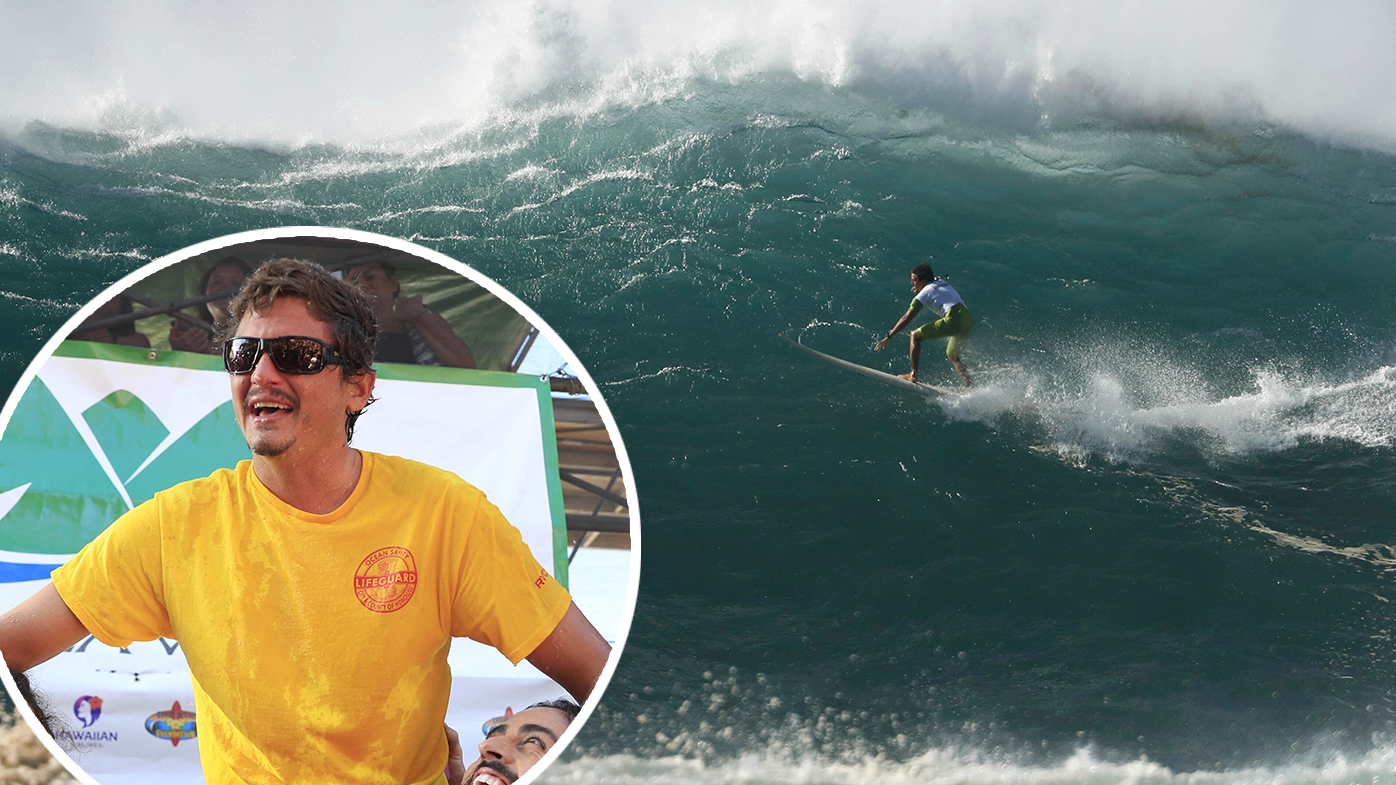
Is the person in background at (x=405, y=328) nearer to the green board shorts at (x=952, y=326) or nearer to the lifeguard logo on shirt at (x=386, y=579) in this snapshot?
the lifeguard logo on shirt at (x=386, y=579)

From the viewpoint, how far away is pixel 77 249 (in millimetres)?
11742

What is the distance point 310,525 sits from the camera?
1587 millimetres

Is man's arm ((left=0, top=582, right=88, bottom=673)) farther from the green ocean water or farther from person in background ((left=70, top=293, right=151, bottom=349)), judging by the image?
the green ocean water

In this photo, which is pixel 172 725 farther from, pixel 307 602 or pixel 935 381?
pixel 935 381

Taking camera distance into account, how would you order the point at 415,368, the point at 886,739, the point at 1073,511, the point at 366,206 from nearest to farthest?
the point at 415,368 < the point at 886,739 < the point at 1073,511 < the point at 366,206

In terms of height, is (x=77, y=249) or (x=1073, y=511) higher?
(x=77, y=249)

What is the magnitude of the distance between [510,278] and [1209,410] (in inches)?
332

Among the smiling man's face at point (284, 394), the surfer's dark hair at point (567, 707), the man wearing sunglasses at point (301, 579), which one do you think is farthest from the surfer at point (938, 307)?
the smiling man's face at point (284, 394)

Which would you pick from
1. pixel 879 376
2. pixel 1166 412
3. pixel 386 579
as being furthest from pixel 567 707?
pixel 1166 412

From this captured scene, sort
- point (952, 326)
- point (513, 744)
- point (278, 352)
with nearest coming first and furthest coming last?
point (278, 352) → point (513, 744) → point (952, 326)

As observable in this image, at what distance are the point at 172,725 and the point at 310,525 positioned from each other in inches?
26.2

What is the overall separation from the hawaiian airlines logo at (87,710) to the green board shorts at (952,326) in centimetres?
836

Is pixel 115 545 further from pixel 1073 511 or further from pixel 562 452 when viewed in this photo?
pixel 1073 511

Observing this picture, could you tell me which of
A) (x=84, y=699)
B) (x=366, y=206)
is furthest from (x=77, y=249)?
(x=84, y=699)
